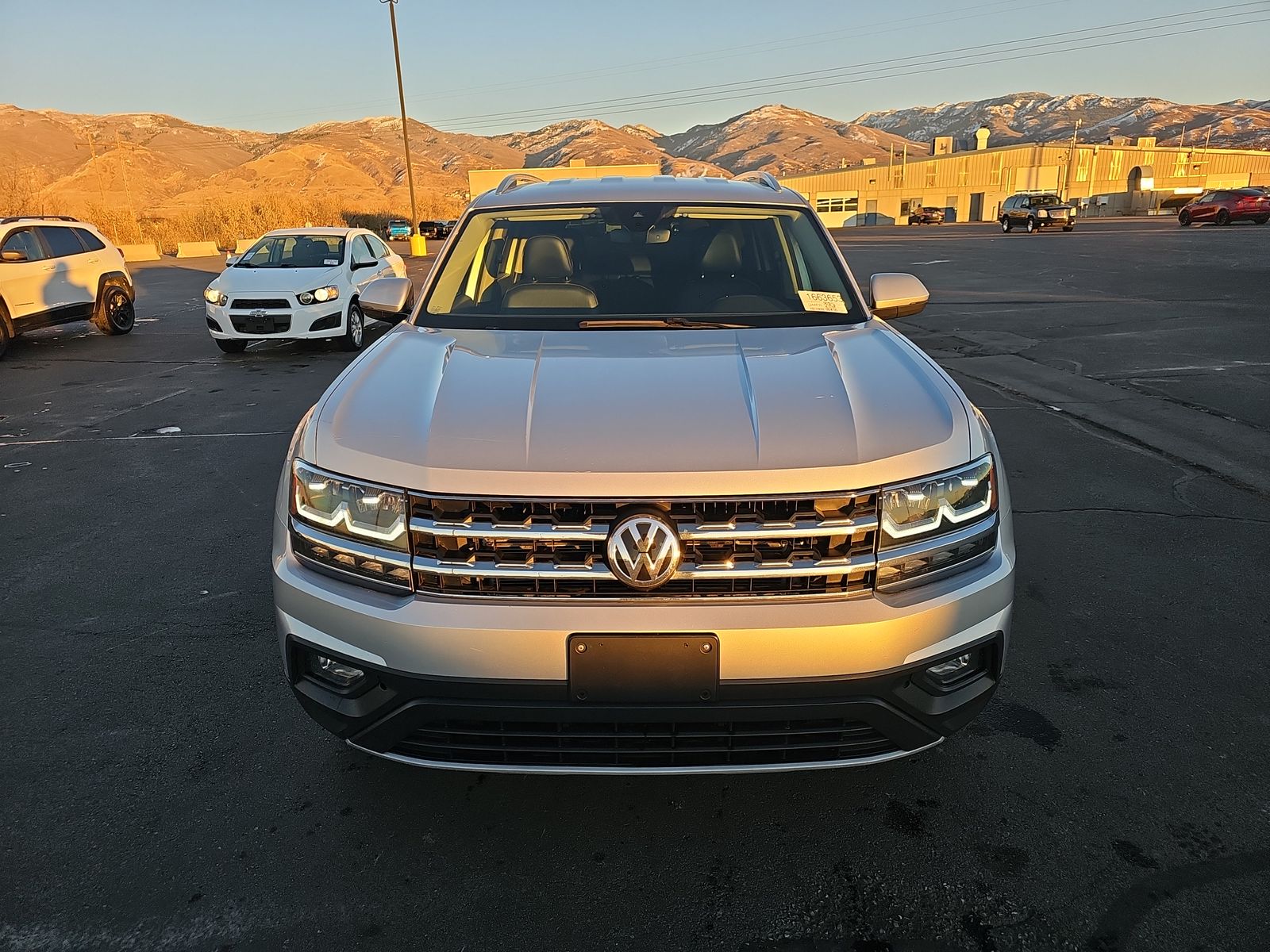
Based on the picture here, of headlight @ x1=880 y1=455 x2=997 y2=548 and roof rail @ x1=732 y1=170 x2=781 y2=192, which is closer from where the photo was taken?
headlight @ x1=880 y1=455 x2=997 y2=548

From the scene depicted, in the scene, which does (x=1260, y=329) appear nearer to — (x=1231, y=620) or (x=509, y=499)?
(x=1231, y=620)

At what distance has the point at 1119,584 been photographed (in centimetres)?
394

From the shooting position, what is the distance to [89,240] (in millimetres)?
13430

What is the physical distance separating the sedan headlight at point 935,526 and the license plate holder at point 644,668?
48 cm

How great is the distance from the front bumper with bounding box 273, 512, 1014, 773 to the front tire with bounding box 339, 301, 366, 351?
995 cm

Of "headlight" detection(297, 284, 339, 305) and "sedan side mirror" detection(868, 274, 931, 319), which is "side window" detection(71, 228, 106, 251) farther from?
"sedan side mirror" detection(868, 274, 931, 319)

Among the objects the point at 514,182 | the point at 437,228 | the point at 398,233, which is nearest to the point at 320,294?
the point at 437,228

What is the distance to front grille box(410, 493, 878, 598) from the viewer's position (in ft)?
6.54

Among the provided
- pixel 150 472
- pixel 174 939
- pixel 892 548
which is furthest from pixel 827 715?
pixel 150 472

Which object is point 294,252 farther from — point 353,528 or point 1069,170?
point 1069,170

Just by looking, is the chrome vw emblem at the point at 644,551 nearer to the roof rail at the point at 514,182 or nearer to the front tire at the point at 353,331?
the roof rail at the point at 514,182

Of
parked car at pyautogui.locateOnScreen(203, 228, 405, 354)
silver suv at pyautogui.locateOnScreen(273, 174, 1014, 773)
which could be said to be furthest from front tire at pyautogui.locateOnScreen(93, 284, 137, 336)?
silver suv at pyautogui.locateOnScreen(273, 174, 1014, 773)

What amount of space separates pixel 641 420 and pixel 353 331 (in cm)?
1037

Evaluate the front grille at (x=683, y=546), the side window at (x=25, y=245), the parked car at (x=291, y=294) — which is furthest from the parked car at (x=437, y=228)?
the front grille at (x=683, y=546)
